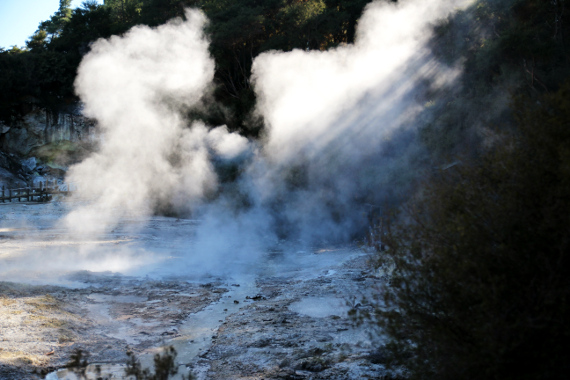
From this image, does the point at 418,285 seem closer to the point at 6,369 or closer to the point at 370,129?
the point at 6,369

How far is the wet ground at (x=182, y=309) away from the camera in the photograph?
5.10m

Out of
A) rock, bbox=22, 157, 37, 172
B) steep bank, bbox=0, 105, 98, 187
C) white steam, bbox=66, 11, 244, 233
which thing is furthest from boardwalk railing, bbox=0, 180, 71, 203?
rock, bbox=22, 157, 37, 172

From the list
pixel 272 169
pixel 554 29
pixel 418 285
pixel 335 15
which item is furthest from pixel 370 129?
pixel 418 285

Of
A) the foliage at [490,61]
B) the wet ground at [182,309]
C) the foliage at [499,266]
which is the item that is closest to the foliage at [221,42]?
the foliage at [490,61]

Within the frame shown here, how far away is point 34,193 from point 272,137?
12331mm

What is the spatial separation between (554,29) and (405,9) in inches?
188

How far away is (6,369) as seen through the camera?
4.62 m

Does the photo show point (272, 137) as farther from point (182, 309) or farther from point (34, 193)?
point (34, 193)

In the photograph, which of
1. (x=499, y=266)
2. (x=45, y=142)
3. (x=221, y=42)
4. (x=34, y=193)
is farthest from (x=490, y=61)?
(x=45, y=142)

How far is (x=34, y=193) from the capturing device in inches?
856

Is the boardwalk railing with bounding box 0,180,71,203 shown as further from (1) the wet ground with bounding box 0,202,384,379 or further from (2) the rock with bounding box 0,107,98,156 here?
(1) the wet ground with bounding box 0,202,384,379

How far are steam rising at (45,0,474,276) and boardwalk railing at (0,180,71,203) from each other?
124 cm

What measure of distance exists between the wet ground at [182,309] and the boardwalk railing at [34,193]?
939 centimetres

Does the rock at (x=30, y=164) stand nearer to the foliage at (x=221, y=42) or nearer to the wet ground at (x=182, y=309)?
the foliage at (x=221, y=42)
